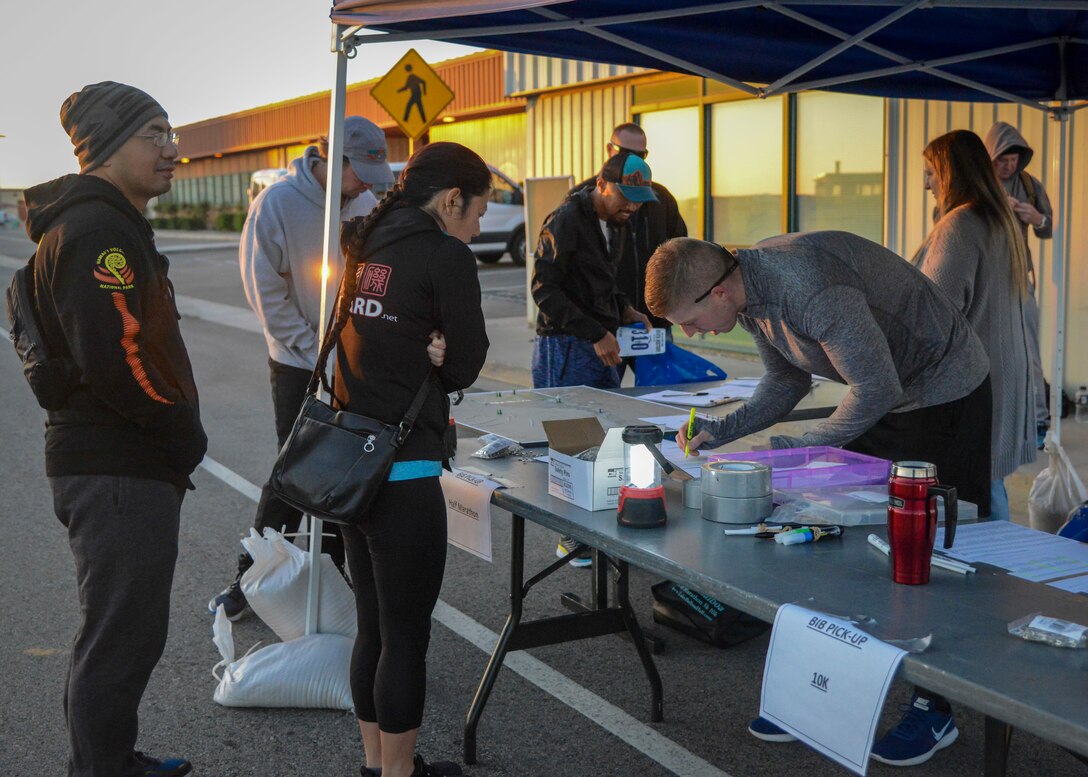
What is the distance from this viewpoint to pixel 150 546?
9.18 ft

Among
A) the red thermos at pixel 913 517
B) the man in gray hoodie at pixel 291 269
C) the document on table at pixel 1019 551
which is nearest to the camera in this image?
the red thermos at pixel 913 517

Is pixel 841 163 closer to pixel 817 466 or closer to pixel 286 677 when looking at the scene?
pixel 817 466

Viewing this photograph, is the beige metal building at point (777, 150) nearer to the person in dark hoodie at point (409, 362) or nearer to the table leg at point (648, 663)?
the table leg at point (648, 663)

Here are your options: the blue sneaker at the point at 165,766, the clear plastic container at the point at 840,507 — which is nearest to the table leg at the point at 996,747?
the clear plastic container at the point at 840,507

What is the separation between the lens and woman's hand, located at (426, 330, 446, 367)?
277cm

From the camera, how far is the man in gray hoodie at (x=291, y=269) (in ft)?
14.2

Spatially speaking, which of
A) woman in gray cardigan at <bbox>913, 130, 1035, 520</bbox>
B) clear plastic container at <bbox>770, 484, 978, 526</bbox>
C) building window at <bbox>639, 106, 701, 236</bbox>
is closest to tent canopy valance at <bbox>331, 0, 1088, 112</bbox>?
woman in gray cardigan at <bbox>913, 130, 1035, 520</bbox>

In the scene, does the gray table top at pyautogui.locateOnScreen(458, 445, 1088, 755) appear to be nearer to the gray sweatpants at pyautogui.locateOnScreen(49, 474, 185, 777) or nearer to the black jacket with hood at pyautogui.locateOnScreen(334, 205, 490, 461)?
the black jacket with hood at pyautogui.locateOnScreen(334, 205, 490, 461)

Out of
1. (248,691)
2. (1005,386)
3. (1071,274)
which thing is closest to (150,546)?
(248,691)

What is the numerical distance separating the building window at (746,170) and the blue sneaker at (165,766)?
8.31 meters

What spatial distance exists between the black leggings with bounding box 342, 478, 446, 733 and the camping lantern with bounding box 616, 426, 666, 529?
484mm

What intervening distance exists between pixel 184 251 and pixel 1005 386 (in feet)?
114

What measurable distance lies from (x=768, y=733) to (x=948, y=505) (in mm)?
1400

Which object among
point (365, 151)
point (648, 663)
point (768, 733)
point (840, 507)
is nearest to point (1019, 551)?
point (840, 507)
